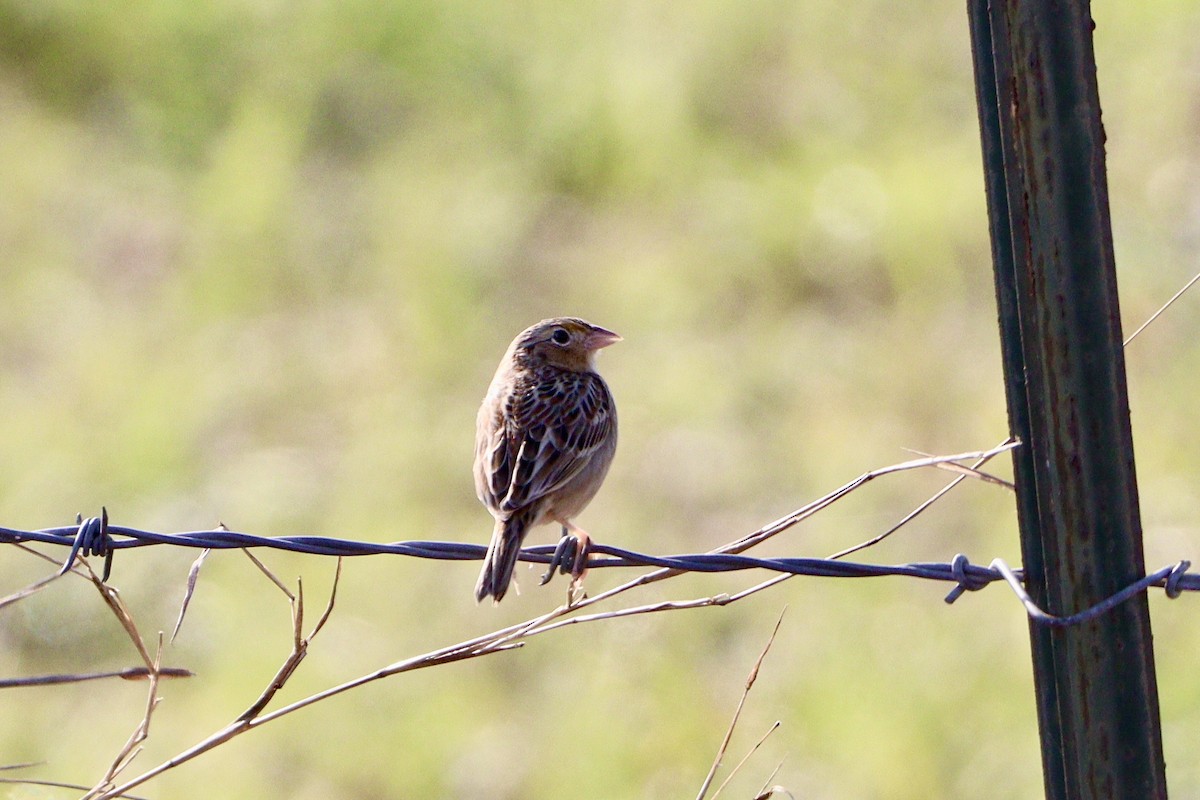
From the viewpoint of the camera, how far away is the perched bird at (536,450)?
5.19 m

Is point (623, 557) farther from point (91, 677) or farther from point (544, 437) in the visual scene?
point (544, 437)

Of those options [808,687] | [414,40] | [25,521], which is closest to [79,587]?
[25,521]

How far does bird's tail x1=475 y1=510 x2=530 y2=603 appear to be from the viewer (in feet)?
15.6

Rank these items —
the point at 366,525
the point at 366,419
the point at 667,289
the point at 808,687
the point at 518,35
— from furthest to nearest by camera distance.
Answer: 1. the point at 518,35
2. the point at 667,289
3. the point at 366,419
4. the point at 366,525
5. the point at 808,687

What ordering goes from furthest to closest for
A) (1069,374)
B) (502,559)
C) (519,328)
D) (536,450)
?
(519,328), (536,450), (502,559), (1069,374)

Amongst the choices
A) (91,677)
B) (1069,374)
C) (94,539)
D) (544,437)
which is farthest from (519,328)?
(1069,374)

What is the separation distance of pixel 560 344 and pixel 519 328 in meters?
5.34

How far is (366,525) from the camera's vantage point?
9891mm

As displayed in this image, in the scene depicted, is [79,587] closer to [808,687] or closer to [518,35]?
[808,687]

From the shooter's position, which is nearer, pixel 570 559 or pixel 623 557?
pixel 623 557

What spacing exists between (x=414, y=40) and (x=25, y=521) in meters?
6.80

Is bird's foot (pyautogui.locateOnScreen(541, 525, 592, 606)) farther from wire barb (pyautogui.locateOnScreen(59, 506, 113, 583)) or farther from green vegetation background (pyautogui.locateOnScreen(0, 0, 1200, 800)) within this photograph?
green vegetation background (pyautogui.locateOnScreen(0, 0, 1200, 800))

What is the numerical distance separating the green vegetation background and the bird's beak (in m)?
2.62

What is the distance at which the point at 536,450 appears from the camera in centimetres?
546
